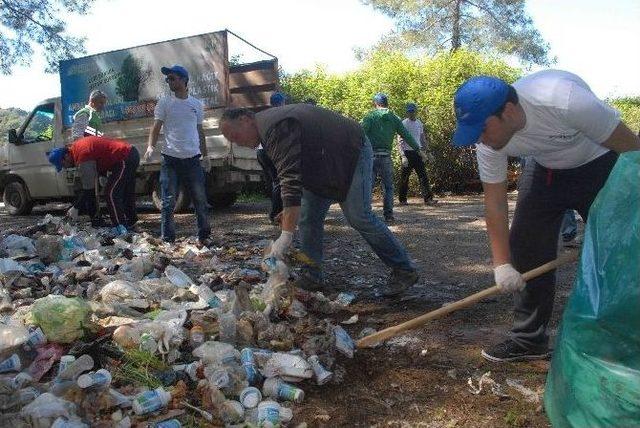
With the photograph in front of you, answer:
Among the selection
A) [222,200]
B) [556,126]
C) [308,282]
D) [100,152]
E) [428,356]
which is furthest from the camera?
[222,200]

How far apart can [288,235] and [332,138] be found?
2.20 feet

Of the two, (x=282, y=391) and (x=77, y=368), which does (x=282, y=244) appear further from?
(x=77, y=368)

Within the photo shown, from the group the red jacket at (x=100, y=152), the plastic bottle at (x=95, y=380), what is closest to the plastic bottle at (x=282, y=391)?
the plastic bottle at (x=95, y=380)

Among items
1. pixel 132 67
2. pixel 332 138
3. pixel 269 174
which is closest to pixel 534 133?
pixel 332 138

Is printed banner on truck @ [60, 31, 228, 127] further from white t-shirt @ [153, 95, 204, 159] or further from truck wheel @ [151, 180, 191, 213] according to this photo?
white t-shirt @ [153, 95, 204, 159]

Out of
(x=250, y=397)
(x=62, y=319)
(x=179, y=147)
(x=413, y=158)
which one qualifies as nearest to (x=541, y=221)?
(x=250, y=397)

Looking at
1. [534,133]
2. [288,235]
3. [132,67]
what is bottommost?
[288,235]

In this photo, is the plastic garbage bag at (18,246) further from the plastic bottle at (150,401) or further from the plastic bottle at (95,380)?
the plastic bottle at (150,401)

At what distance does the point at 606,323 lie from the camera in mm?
1586

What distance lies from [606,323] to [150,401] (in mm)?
1744

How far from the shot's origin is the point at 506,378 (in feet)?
8.96

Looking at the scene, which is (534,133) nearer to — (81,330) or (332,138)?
(332,138)

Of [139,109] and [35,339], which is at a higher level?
[139,109]

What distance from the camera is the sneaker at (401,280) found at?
13.0ft
